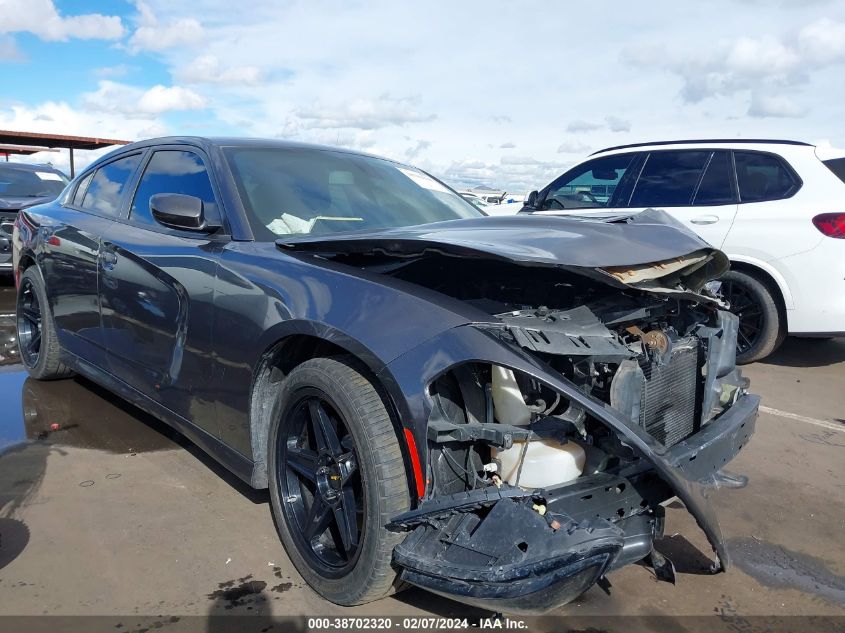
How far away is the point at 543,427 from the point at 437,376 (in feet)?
1.29

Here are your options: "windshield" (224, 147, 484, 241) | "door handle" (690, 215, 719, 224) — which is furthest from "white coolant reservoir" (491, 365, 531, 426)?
"door handle" (690, 215, 719, 224)

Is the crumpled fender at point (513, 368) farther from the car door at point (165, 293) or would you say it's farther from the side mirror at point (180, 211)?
the side mirror at point (180, 211)

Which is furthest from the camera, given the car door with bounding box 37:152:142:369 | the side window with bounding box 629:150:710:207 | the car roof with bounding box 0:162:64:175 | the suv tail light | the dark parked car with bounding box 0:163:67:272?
the car roof with bounding box 0:162:64:175

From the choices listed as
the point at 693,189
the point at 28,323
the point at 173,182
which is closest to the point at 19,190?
the point at 28,323

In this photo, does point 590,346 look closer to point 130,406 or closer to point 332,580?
point 332,580

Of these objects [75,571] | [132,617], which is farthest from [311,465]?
[75,571]

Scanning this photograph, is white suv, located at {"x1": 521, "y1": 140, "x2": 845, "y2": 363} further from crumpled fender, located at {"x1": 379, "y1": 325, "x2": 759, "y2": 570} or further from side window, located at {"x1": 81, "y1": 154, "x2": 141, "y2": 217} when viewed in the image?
side window, located at {"x1": 81, "y1": 154, "x2": 141, "y2": 217}

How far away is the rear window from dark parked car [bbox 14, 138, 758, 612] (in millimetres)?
3414

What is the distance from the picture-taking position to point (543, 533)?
1801 millimetres

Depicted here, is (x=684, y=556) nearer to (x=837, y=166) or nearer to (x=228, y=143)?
(x=228, y=143)

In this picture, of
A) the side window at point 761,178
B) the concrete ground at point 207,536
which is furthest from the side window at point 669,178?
the concrete ground at point 207,536

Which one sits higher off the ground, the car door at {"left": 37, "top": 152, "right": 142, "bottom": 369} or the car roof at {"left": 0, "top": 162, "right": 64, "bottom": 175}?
the car roof at {"left": 0, "top": 162, "right": 64, "bottom": 175}

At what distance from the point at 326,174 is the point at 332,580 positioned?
197 cm

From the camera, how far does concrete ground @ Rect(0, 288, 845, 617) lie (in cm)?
238
